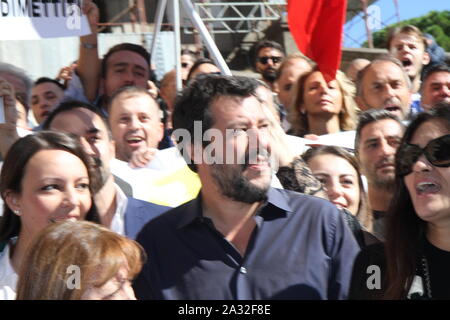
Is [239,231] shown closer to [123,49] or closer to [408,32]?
[123,49]

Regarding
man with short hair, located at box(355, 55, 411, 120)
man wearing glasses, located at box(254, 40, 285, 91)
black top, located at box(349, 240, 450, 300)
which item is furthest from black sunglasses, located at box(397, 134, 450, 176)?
man wearing glasses, located at box(254, 40, 285, 91)

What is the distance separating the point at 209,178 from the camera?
312 cm

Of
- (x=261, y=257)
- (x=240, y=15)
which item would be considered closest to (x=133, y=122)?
(x=261, y=257)

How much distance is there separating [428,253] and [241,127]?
819mm

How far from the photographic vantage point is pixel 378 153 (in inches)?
161

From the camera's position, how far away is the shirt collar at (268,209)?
3.04 meters

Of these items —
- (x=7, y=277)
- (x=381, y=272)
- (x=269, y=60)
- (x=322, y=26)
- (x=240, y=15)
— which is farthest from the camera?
(x=240, y=15)

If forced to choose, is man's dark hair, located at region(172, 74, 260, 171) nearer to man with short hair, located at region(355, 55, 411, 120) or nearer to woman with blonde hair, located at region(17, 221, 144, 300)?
woman with blonde hair, located at region(17, 221, 144, 300)

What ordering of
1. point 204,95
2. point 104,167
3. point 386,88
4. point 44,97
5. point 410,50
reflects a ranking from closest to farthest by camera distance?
point 204,95
point 104,167
point 386,88
point 44,97
point 410,50

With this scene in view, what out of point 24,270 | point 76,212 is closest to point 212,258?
point 76,212

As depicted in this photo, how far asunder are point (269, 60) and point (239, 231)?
3.85m

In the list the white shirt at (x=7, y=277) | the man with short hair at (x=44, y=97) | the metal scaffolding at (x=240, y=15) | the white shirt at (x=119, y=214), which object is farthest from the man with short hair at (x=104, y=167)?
the metal scaffolding at (x=240, y=15)
